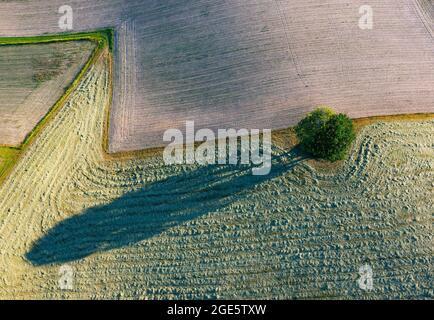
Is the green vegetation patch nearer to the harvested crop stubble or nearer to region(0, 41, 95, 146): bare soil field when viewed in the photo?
region(0, 41, 95, 146): bare soil field

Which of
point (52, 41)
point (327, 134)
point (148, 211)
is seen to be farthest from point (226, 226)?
point (52, 41)

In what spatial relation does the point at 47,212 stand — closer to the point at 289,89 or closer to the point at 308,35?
the point at 289,89

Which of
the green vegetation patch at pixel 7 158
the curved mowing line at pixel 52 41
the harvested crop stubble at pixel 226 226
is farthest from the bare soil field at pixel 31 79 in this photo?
the harvested crop stubble at pixel 226 226

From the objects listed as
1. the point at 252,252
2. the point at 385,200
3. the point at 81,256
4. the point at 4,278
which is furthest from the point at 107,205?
the point at 385,200

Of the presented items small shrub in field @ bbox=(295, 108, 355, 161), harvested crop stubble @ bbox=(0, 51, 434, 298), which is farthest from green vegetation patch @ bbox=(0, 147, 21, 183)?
small shrub in field @ bbox=(295, 108, 355, 161)

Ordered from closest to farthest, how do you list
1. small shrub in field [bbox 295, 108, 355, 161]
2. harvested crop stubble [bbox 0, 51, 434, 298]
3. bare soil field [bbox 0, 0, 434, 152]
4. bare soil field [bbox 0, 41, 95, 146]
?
harvested crop stubble [bbox 0, 51, 434, 298], small shrub in field [bbox 295, 108, 355, 161], bare soil field [bbox 0, 0, 434, 152], bare soil field [bbox 0, 41, 95, 146]

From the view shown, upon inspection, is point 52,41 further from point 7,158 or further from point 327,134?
point 327,134
